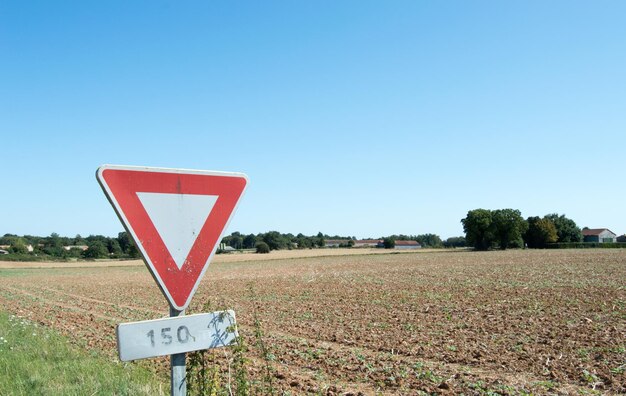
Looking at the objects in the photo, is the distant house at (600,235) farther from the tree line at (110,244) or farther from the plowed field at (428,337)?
the plowed field at (428,337)

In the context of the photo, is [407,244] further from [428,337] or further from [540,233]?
[428,337]

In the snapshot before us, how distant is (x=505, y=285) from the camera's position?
24.1 m

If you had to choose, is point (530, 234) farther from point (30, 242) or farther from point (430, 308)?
point (30, 242)

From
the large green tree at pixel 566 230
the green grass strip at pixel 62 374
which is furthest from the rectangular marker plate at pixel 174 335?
the large green tree at pixel 566 230

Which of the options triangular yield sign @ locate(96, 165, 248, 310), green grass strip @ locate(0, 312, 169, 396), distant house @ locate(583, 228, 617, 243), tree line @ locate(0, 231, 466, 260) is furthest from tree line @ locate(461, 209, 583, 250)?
triangular yield sign @ locate(96, 165, 248, 310)

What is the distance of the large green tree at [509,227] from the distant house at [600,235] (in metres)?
47.3

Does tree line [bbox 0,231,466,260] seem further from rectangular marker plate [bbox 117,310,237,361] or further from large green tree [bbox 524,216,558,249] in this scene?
rectangular marker plate [bbox 117,310,237,361]

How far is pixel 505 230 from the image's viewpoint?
326ft

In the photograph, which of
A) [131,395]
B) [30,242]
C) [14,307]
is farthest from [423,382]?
[30,242]

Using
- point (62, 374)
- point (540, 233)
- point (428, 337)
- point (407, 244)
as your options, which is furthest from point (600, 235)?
point (62, 374)

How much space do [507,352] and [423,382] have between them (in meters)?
3.06

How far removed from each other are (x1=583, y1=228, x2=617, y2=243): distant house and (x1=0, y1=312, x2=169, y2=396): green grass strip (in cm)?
14828

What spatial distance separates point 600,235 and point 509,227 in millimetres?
56554

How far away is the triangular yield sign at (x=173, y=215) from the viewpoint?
2.62 m
